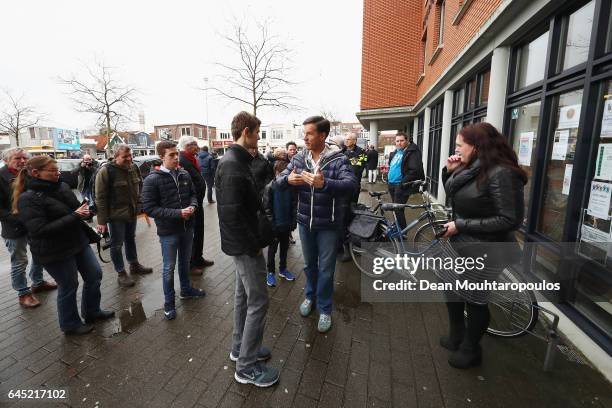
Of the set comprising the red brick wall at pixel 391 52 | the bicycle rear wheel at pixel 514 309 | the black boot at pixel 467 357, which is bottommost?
the black boot at pixel 467 357

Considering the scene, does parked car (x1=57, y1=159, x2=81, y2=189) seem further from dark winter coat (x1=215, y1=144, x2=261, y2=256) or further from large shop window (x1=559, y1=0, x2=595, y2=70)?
large shop window (x1=559, y1=0, x2=595, y2=70)

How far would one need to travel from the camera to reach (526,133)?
3.92 meters

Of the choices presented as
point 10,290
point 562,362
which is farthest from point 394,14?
point 10,290

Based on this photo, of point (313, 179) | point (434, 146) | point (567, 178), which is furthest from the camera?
point (434, 146)

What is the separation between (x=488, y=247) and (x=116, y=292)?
4.29 metres

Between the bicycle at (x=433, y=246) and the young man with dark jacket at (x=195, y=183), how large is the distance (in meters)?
2.33

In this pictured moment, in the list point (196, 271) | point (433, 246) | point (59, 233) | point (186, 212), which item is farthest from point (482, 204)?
point (196, 271)

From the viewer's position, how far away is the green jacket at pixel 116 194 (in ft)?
12.3

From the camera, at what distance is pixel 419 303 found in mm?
3561

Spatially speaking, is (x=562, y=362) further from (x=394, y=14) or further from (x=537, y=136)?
(x=394, y=14)

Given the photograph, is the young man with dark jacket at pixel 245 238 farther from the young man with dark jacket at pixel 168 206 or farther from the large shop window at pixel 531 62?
the large shop window at pixel 531 62

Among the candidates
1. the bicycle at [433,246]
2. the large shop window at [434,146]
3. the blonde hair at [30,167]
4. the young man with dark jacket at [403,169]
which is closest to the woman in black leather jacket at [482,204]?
the bicycle at [433,246]

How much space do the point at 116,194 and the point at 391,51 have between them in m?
13.3

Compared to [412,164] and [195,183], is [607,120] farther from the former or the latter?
[195,183]
